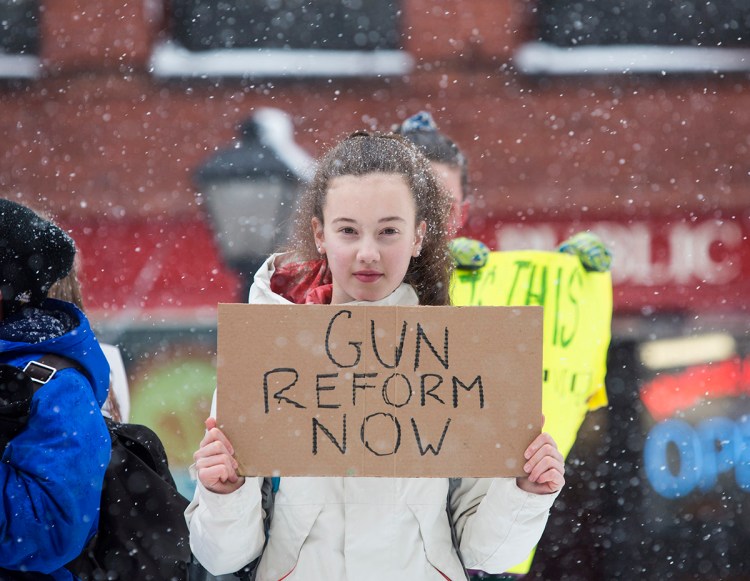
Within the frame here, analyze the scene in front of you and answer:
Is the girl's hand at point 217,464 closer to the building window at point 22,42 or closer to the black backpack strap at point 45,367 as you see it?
the black backpack strap at point 45,367

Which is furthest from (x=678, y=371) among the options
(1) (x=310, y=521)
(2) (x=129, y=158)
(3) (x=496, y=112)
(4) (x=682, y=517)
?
(1) (x=310, y=521)

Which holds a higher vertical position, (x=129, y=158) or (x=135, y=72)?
(x=135, y=72)

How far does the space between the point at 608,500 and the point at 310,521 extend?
11.2 ft

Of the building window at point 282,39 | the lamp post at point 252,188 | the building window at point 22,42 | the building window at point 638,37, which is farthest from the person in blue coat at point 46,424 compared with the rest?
the building window at point 638,37

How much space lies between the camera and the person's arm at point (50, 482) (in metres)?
1.85

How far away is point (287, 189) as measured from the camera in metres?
5.07

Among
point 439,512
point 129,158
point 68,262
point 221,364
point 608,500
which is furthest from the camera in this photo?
point 129,158

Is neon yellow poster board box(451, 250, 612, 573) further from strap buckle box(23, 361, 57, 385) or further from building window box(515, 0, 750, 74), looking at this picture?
building window box(515, 0, 750, 74)

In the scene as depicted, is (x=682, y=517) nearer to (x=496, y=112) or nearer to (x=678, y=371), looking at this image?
(x=678, y=371)

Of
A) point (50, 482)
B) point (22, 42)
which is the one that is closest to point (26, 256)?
point (50, 482)

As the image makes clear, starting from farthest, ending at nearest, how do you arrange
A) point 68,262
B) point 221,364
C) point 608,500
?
point 608,500, point 68,262, point 221,364

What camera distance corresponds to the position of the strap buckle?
76.5 inches

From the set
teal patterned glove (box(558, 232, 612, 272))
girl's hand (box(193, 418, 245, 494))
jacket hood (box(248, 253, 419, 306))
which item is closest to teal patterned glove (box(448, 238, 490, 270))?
teal patterned glove (box(558, 232, 612, 272))

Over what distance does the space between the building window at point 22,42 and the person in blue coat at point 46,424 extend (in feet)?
11.3
